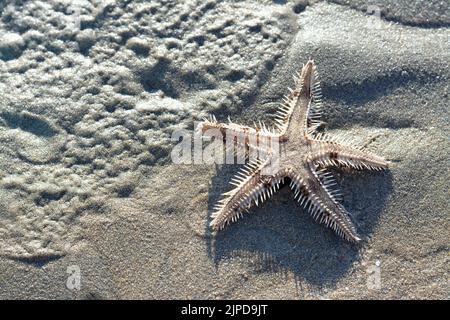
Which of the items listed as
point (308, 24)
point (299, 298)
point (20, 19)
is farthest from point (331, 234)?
point (20, 19)

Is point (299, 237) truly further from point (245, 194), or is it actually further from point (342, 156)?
point (342, 156)

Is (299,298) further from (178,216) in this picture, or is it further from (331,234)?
(178,216)


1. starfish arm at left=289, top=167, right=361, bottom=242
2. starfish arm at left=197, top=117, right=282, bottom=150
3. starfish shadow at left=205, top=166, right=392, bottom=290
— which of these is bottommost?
starfish shadow at left=205, top=166, right=392, bottom=290

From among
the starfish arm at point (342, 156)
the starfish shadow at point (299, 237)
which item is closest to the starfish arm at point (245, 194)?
the starfish shadow at point (299, 237)

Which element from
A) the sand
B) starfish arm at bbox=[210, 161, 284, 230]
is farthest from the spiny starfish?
the sand

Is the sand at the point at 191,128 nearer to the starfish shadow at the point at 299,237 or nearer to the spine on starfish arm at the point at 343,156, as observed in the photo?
the starfish shadow at the point at 299,237

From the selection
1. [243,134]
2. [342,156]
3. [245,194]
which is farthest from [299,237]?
[243,134]

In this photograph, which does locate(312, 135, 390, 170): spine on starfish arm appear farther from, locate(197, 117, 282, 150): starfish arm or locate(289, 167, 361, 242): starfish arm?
locate(197, 117, 282, 150): starfish arm

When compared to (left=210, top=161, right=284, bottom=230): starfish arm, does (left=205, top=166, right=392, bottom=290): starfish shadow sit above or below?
below
